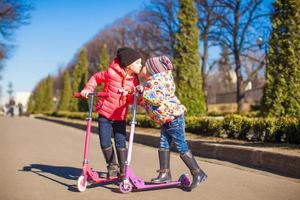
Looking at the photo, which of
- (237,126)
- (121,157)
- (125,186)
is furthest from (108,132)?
(237,126)

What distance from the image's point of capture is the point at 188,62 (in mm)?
19078

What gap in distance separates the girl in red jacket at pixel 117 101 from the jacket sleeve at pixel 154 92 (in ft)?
1.29

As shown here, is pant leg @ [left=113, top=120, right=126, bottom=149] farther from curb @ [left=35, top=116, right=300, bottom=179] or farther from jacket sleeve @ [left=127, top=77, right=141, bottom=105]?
curb @ [left=35, top=116, right=300, bottom=179]

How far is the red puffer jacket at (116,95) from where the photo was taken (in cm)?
573

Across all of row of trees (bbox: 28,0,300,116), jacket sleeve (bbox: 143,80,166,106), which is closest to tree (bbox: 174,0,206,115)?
row of trees (bbox: 28,0,300,116)

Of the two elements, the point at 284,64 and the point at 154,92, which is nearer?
the point at 154,92

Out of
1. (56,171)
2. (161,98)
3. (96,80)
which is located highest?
(96,80)

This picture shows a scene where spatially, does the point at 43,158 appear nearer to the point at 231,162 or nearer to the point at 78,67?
the point at 231,162

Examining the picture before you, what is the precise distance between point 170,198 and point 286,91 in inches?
359

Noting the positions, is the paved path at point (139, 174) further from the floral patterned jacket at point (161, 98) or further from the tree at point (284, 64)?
the tree at point (284, 64)

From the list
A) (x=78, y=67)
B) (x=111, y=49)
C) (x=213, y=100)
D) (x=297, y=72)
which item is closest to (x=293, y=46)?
(x=297, y=72)

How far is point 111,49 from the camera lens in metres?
66.9

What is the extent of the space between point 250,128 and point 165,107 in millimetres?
5465

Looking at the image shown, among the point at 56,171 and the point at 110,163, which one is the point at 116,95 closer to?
the point at 110,163
